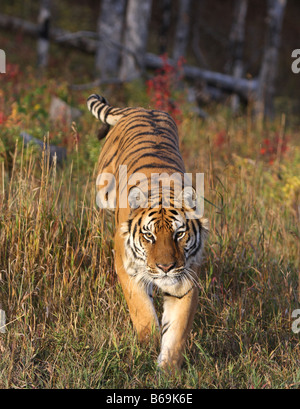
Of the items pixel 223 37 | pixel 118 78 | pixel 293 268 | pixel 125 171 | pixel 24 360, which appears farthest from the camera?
pixel 223 37

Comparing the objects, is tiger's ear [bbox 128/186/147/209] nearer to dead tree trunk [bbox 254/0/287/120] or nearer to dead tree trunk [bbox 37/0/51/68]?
dead tree trunk [bbox 254/0/287/120]

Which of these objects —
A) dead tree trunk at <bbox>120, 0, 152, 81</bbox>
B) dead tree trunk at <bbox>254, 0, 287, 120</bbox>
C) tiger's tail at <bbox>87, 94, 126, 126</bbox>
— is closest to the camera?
tiger's tail at <bbox>87, 94, 126, 126</bbox>

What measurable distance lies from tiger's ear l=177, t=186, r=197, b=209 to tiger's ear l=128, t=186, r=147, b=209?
0.21m

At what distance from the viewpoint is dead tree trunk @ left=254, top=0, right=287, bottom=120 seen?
33.8 ft

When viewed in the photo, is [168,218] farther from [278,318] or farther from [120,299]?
[278,318]

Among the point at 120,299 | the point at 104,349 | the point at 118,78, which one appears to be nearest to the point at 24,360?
the point at 104,349

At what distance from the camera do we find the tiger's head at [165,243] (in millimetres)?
3049

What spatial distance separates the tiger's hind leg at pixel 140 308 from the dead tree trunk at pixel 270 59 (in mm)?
7474

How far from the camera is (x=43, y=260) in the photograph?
366 cm

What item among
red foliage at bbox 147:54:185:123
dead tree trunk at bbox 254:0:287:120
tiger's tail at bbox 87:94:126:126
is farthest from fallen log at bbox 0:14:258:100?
tiger's tail at bbox 87:94:126:126

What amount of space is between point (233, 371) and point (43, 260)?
139cm

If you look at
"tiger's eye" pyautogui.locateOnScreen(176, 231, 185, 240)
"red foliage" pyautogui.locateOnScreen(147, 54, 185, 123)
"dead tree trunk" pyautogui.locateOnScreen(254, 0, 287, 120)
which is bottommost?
"tiger's eye" pyautogui.locateOnScreen(176, 231, 185, 240)

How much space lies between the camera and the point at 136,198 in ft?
10.8

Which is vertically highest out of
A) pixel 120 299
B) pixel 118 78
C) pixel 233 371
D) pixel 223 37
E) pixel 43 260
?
pixel 223 37
